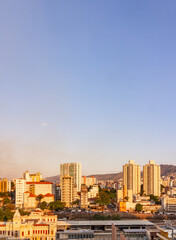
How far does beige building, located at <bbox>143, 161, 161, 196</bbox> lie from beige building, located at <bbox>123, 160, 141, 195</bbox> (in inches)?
116

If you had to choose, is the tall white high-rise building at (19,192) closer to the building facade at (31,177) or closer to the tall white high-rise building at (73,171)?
the building facade at (31,177)

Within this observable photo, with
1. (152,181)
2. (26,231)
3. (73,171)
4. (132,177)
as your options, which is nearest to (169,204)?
(152,181)

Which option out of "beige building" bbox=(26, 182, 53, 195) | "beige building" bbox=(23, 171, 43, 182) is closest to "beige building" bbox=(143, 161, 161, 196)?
"beige building" bbox=(26, 182, 53, 195)

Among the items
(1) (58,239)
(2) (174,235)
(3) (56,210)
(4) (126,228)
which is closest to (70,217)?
(3) (56,210)

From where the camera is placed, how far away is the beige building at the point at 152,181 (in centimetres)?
10927

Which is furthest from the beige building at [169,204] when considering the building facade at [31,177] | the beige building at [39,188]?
the building facade at [31,177]

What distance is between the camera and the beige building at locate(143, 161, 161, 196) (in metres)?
109

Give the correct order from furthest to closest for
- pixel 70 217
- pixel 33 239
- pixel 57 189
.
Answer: pixel 57 189 → pixel 70 217 → pixel 33 239

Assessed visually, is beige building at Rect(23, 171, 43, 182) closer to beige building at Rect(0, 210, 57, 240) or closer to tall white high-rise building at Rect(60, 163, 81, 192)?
tall white high-rise building at Rect(60, 163, 81, 192)

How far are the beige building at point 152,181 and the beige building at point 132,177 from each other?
2.94 metres

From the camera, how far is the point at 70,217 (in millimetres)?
69875

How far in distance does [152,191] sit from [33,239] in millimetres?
75201

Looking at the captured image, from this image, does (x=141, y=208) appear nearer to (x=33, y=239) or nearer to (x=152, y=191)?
(x=152, y=191)

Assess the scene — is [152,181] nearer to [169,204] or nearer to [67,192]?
[169,204]
